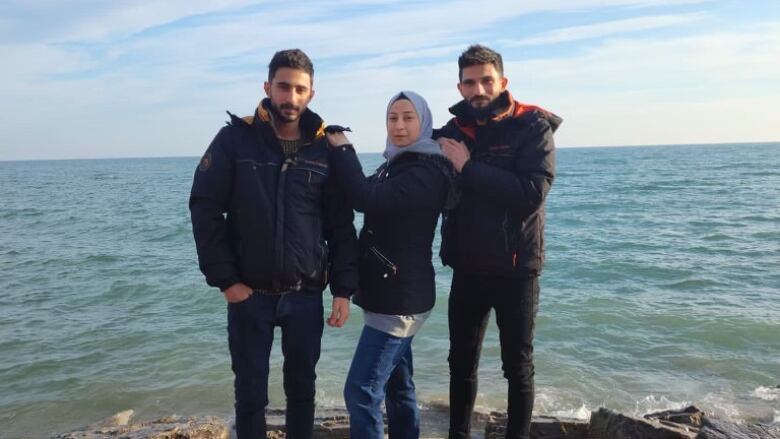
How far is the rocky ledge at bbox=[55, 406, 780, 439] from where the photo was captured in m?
4.21

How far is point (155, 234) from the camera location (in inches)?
862

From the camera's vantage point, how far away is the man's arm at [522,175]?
3.48 m

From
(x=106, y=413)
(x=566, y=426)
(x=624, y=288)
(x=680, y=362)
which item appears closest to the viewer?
(x=566, y=426)

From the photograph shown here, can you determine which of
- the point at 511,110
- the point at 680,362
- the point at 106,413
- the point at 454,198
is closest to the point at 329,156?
the point at 454,198

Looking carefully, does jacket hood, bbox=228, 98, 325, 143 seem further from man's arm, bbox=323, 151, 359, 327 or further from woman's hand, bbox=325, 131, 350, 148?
man's arm, bbox=323, 151, 359, 327

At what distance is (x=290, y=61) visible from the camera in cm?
342

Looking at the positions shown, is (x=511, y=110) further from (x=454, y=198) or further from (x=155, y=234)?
(x=155, y=234)

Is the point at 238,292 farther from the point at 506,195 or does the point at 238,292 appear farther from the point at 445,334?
the point at 445,334

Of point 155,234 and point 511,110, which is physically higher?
point 511,110

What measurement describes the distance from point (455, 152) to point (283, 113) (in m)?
1.03

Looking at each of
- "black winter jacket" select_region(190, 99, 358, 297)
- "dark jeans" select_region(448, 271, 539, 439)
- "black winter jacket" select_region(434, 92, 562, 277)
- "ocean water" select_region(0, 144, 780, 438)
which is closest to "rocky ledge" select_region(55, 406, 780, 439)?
"dark jeans" select_region(448, 271, 539, 439)

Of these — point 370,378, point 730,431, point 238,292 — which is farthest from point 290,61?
point 730,431

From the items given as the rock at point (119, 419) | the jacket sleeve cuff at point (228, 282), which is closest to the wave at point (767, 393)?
the jacket sleeve cuff at point (228, 282)

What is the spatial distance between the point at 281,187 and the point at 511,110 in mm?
1471
